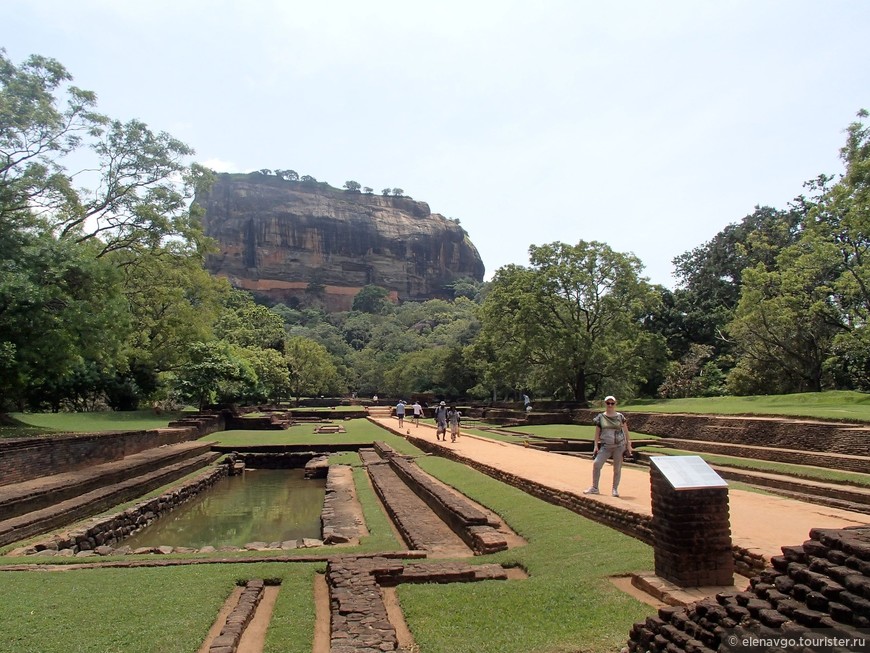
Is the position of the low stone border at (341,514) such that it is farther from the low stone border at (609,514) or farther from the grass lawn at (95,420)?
the grass lawn at (95,420)

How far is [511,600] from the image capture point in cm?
466

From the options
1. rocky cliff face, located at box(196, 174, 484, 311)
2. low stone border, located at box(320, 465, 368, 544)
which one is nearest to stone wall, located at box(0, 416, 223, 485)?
low stone border, located at box(320, 465, 368, 544)

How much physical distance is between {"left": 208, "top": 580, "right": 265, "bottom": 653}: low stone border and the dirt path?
3902 millimetres

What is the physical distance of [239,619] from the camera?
447 centimetres

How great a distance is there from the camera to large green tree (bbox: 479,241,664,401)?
28.1 m

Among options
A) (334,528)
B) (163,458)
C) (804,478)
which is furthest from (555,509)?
(163,458)

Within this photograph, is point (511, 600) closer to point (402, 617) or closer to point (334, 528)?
point (402, 617)

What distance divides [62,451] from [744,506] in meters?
13.2

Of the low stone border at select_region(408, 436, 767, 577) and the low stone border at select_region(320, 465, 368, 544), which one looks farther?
the low stone border at select_region(320, 465, 368, 544)

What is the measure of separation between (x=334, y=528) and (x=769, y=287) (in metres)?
24.8

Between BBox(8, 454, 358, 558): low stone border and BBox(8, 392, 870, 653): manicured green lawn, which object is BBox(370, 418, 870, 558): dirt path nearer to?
BBox(8, 392, 870, 653): manicured green lawn

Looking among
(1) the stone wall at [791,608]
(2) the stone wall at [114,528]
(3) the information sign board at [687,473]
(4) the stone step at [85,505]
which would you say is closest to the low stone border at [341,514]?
(2) the stone wall at [114,528]

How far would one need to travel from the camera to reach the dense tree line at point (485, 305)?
1566 centimetres

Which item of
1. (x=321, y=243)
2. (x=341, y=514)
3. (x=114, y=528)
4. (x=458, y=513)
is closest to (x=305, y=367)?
(x=114, y=528)
